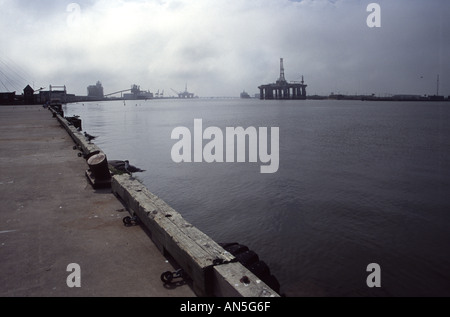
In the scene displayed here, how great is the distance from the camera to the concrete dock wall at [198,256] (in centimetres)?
333

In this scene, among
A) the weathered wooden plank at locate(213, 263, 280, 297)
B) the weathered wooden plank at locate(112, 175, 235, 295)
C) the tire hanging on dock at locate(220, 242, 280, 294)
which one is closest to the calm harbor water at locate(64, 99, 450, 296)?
the tire hanging on dock at locate(220, 242, 280, 294)

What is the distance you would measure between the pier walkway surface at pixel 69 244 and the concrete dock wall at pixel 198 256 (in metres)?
0.23

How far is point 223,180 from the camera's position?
19062 mm

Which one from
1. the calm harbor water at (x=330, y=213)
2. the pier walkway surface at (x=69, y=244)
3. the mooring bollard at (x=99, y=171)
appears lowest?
the calm harbor water at (x=330, y=213)

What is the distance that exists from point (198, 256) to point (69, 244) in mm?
2294

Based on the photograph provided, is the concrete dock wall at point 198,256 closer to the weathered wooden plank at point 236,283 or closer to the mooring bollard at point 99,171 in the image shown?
the weathered wooden plank at point 236,283

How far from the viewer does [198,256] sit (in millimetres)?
3791

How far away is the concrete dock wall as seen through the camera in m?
3.33

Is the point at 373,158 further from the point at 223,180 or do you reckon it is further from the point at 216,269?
the point at 216,269

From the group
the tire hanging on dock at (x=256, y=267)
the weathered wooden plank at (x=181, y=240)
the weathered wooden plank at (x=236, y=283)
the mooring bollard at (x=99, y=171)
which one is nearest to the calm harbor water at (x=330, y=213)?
the tire hanging on dock at (x=256, y=267)

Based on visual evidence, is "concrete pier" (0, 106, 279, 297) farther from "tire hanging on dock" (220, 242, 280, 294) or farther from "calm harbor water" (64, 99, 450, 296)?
"calm harbor water" (64, 99, 450, 296)

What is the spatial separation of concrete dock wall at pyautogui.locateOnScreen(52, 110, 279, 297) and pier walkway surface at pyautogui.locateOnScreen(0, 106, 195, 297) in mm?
228

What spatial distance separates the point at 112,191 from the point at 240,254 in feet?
10.7

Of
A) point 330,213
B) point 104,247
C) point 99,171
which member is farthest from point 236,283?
point 330,213
